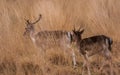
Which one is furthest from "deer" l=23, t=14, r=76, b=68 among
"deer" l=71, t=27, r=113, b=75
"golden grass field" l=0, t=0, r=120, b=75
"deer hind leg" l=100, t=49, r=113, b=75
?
"deer hind leg" l=100, t=49, r=113, b=75

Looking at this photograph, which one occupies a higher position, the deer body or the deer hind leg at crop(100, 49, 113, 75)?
the deer body

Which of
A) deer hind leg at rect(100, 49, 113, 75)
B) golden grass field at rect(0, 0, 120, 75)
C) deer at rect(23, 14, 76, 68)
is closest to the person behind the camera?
deer hind leg at rect(100, 49, 113, 75)

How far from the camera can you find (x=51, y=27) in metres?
9.26

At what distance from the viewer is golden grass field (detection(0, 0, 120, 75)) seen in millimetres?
7276

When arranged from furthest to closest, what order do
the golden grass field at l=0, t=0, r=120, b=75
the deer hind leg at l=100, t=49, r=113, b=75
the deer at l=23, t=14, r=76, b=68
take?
the deer at l=23, t=14, r=76, b=68, the golden grass field at l=0, t=0, r=120, b=75, the deer hind leg at l=100, t=49, r=113, b=75

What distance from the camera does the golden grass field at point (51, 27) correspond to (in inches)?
286

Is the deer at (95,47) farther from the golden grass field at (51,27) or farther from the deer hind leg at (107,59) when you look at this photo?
the golden grass field at (51,27)

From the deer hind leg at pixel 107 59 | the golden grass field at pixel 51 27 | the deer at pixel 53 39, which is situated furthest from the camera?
the deer at pixel 53 39

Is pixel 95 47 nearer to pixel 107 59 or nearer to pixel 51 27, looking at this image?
pixel 107 59

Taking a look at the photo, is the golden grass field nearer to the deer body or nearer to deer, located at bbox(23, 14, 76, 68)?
deer, located at bbox(23, 14, 76, 68)

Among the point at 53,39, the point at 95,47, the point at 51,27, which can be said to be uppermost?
the point at 51,27

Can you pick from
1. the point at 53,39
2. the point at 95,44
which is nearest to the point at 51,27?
the point at 53,39

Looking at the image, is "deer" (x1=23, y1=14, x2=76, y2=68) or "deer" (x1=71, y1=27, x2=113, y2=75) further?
"deer" (x1=23, y1=14, x2=76, y2=68)

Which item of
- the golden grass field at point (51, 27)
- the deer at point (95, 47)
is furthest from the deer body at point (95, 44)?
the golden grass field at point (51, 27)
